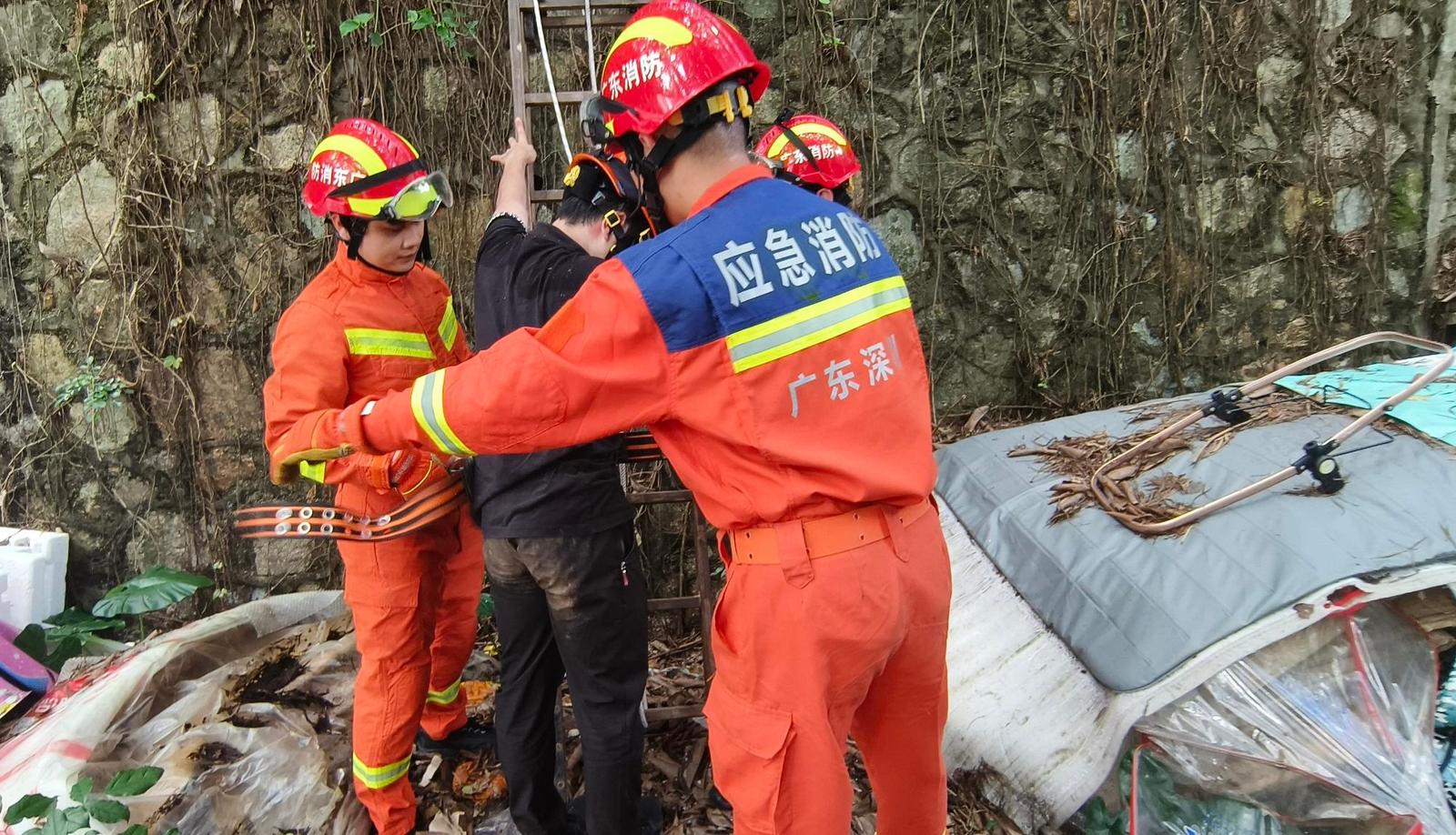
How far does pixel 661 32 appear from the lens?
5.40 feet

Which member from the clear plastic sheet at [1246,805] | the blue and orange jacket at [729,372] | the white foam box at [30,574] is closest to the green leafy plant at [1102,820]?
the clear plastic sheet at [1246,805]

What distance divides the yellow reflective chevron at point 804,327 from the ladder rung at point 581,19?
1.87m

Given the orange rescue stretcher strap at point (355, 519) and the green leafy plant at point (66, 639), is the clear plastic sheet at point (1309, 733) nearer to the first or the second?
the orange rescue stretcher strap at point (355, 519)

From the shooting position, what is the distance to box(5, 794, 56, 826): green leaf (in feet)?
7.20

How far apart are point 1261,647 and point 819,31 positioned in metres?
2.86

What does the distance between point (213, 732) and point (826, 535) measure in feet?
7.72

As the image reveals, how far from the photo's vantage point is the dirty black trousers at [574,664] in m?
2.22

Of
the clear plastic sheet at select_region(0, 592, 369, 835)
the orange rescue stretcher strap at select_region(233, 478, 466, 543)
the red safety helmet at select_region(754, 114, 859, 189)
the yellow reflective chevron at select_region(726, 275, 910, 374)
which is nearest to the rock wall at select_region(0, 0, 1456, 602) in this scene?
the red safety helmet at select_region(754, 114, 859, 189)

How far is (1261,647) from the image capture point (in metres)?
2.13

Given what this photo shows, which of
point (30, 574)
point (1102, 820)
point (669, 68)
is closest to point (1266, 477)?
point (1102, 820)

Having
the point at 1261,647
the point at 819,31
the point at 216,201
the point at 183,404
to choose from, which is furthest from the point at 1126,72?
the point at 183,404

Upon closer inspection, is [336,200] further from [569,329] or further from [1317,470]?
[1317,470]

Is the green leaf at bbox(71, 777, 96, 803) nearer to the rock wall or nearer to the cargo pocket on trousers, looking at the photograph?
the rock wall

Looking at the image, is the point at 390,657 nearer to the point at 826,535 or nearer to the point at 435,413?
the point at 435,413
